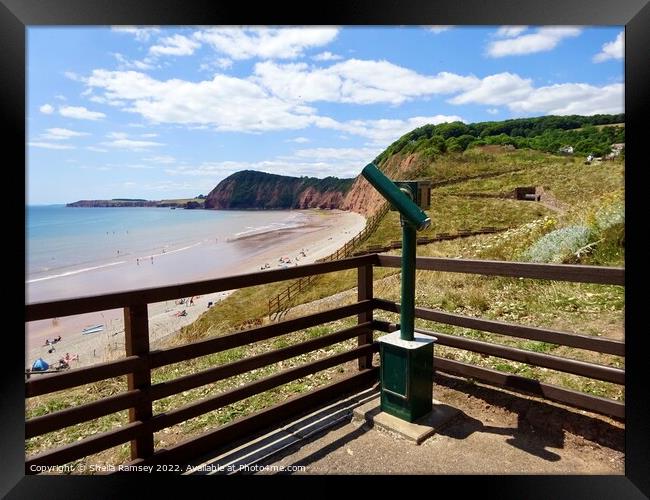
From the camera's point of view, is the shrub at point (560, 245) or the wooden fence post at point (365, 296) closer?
the wooden fence post at point (365, 296)

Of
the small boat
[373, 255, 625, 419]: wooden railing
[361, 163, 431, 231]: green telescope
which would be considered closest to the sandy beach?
the small boat

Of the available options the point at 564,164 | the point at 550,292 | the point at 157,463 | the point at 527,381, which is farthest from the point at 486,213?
the point at 157,463

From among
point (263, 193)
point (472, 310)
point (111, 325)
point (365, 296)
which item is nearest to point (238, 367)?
point (365, 296)

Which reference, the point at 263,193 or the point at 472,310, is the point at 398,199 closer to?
the point at 472,310

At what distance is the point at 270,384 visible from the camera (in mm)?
3426

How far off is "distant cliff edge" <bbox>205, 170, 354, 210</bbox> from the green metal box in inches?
5031

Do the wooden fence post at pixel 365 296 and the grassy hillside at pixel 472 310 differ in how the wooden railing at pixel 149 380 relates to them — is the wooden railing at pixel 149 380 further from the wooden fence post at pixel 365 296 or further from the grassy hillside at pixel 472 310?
the grassy hillside at pixel 472 310

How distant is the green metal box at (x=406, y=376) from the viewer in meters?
3.33
